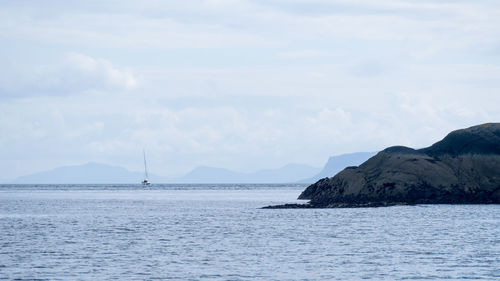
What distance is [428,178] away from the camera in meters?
110

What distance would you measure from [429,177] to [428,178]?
0.68 ft

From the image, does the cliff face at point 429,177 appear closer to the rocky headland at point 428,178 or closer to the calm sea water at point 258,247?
the rocky headland at point 428,178

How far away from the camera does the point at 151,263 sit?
45.5m

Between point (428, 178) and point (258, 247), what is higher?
point (428, 178)

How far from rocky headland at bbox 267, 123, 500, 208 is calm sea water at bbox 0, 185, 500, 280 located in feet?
66.3

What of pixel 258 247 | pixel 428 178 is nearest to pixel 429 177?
pixel 428 178

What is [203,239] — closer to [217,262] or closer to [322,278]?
[217,262]

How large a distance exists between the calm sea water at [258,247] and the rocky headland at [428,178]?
66.3 ft

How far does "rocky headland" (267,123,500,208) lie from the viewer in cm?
10938

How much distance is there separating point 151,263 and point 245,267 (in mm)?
6031

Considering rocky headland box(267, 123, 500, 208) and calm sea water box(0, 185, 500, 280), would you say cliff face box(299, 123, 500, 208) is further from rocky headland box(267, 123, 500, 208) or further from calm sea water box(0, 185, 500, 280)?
calm sea water box(0, 185, 500, 280)

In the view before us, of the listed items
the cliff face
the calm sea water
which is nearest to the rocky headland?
the cliff face

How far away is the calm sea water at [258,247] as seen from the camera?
41.6 metres

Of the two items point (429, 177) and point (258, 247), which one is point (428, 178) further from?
point (258, 247)
